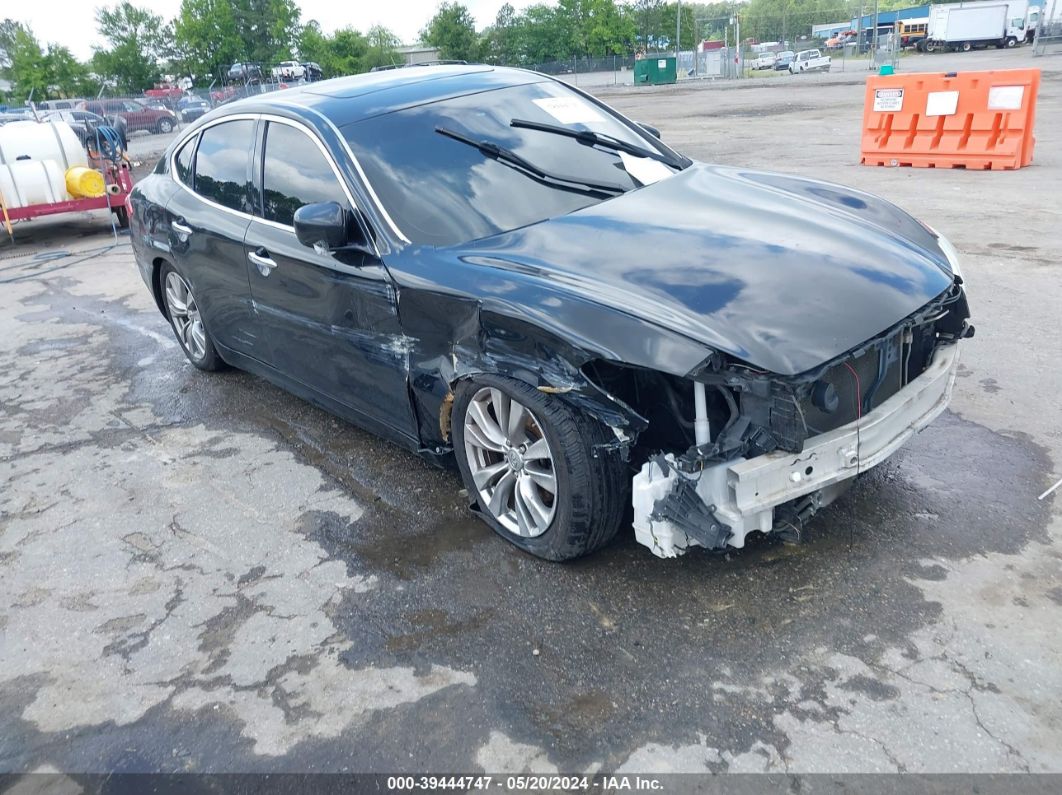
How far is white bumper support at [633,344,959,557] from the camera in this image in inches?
108

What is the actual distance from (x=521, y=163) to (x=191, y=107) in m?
34.3

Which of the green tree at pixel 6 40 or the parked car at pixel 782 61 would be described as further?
the green tree at pixel 6 40

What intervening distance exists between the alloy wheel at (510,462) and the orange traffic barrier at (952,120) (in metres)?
9.58

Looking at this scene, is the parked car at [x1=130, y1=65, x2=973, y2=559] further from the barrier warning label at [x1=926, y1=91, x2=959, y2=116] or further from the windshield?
the barrier warning label at [x1=926, y1=91, x2=959, y2=116]

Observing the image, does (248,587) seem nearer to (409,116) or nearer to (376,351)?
(376,351)

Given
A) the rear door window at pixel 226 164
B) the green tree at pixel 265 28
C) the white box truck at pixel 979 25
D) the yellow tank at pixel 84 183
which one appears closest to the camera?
the rear door window at pixel 226 164

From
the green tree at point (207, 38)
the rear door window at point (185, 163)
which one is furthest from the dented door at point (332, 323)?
the green tree at point (207, 38)

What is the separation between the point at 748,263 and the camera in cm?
309

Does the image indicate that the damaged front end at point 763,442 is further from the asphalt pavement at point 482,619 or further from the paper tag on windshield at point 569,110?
the paper tag on windshield at point 569,110

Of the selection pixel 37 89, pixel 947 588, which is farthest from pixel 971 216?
pixel 37 89

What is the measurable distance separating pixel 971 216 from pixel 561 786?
25.8 feet

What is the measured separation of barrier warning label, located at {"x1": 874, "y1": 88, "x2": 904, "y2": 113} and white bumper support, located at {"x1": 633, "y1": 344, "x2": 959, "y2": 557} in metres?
9.74

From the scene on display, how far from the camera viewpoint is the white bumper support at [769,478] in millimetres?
2746

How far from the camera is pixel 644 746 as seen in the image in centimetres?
247
